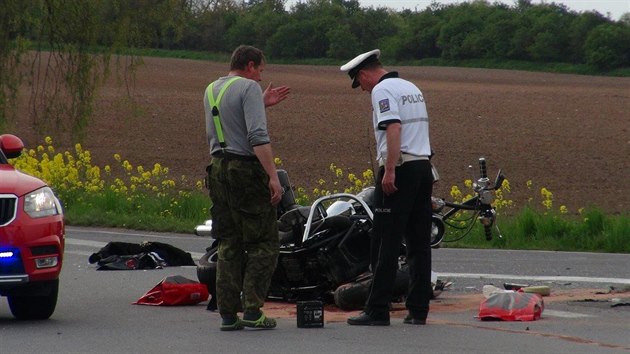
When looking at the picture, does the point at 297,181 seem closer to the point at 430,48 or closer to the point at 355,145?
the point at 355,145

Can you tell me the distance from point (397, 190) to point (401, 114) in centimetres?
54

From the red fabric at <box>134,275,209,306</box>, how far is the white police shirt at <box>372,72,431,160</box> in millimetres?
2468

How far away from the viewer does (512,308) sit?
995cm

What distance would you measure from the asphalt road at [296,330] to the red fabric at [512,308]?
0.12 meters

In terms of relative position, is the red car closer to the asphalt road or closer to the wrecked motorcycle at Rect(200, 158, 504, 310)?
the asphalt road

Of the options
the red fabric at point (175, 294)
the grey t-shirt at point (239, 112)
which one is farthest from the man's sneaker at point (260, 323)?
the red fabric at point (175, 294)

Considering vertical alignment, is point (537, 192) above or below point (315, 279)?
below

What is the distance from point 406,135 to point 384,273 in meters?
0.99

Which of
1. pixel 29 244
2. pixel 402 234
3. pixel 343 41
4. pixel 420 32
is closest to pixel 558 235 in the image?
pixel 402 234

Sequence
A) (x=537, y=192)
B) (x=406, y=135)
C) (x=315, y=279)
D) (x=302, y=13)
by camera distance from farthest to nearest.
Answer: (x=302, y=13), (x=537, y=192), (x=315, y=279), (x=406, y=135)

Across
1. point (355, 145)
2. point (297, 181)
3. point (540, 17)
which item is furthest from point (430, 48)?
point (297, 181)

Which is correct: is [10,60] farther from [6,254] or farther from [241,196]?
[241,196]

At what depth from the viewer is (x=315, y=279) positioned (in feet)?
35.8

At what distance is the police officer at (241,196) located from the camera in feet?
30.4
